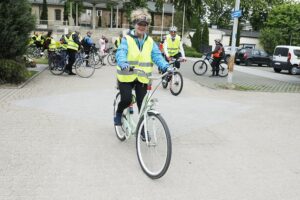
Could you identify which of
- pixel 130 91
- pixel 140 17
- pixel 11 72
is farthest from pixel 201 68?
pixel 140 17

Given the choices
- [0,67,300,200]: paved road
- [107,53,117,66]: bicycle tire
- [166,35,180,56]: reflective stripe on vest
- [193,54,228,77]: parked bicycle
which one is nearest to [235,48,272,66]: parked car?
[107,53,117,66]: bicycle tire

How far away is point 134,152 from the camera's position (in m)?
5.70

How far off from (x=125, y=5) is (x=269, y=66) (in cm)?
3227

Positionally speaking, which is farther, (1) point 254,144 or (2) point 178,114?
(2) point 178,114

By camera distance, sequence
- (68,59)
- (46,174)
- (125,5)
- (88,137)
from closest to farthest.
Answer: (46,174) → (88,137) → (68,59) → (125,5)

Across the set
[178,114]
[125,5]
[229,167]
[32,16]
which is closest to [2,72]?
[32,16]

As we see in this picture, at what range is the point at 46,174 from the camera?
469 cm

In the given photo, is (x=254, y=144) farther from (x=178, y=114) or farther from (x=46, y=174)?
(x=46, y=174)

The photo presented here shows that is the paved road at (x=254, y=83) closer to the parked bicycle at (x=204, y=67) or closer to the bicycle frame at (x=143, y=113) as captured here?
the parked bicycle at (x=204, y=67)

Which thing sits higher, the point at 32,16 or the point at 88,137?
the point at 32,16

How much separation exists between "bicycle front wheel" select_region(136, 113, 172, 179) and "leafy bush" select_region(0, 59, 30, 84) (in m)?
7.59

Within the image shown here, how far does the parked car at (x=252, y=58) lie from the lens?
29.9 m

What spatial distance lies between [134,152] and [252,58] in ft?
85.0

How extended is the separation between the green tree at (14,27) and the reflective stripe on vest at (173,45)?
14.1ft
